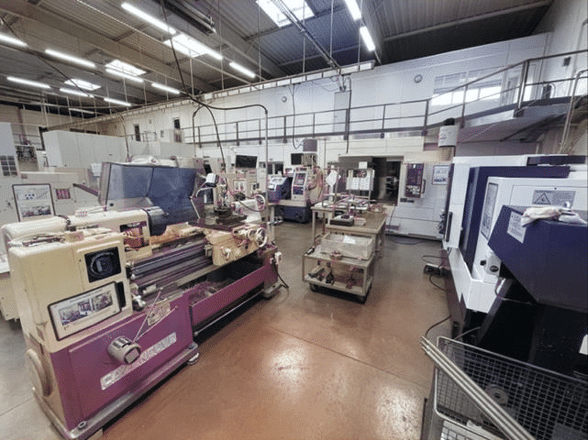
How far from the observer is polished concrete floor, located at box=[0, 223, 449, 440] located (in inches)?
58.3

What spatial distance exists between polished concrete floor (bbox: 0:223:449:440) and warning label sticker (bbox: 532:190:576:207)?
1.49 metres

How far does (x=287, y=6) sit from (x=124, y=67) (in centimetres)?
540

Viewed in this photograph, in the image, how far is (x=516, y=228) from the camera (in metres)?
0.90

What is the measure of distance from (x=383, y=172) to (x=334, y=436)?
6.22 m

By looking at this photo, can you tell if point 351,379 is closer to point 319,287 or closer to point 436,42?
point 319,287

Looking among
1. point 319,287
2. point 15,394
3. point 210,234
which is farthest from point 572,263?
point 15,394

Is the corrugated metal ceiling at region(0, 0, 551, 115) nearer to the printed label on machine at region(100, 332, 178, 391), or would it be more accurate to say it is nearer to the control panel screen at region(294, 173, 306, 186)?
the control panel screen at region(294, 173, 306, 186)

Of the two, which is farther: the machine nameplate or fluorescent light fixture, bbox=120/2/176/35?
fluorescent light fixture, bbox=120/2/176/35

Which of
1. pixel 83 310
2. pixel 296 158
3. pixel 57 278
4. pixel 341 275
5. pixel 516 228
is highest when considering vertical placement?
pixel 296 158

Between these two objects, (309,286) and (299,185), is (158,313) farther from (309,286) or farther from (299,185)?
(299,185)

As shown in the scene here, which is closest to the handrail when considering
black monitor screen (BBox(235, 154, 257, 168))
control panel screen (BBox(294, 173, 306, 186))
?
black monitor screen (BBox(235, 154, 257, 168))

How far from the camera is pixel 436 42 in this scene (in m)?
6.74

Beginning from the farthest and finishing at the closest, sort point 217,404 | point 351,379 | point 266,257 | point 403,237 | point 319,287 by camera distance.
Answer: point 403,237 → point 319,287 → point 266,257 → point 351,379 → point 217,404

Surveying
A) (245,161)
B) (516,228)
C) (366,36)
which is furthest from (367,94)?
(516,228)
